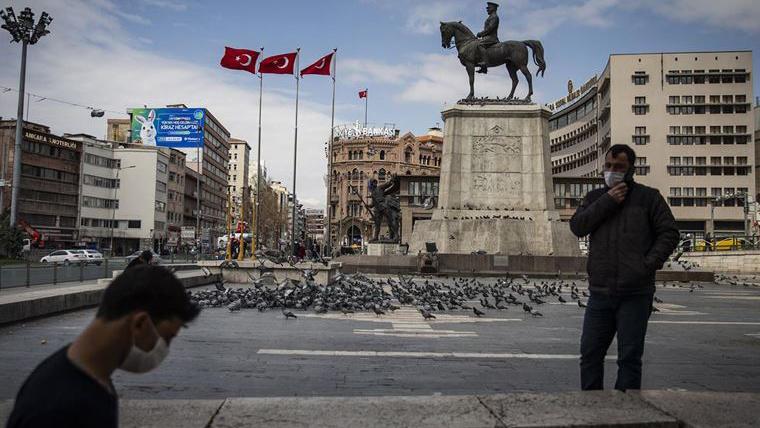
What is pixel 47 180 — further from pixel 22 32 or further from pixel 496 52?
pixel 496 52

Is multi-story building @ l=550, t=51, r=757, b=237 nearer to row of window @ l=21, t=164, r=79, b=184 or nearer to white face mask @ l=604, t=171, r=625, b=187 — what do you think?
row of window @ l=21, t=164, r=79, b=184

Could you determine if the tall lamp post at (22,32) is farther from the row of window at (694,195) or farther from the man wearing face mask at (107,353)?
the row of window at (694,195)

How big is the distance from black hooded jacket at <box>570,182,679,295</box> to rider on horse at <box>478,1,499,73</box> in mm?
27969

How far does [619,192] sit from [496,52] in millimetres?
28191

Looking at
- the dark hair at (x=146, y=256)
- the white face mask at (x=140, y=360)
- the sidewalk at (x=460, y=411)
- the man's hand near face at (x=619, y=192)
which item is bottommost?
the sidewalk at (x=460, y=411)

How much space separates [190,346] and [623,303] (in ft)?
19.3

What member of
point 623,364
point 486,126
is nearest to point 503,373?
point 623,364

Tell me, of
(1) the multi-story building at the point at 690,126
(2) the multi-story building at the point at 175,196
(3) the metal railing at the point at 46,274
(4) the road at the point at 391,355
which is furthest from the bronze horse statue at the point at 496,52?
(2) the multi-story building at the point at 175,196

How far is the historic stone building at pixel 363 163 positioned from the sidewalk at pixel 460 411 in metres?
126

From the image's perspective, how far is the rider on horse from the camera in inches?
1228

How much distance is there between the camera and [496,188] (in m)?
31.1

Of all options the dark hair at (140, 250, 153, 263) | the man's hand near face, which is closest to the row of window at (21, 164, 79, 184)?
the dark hair at (140, 250, 153, 263)

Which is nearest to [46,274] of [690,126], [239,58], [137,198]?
[239,58]

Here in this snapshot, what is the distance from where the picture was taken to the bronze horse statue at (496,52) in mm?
31575
